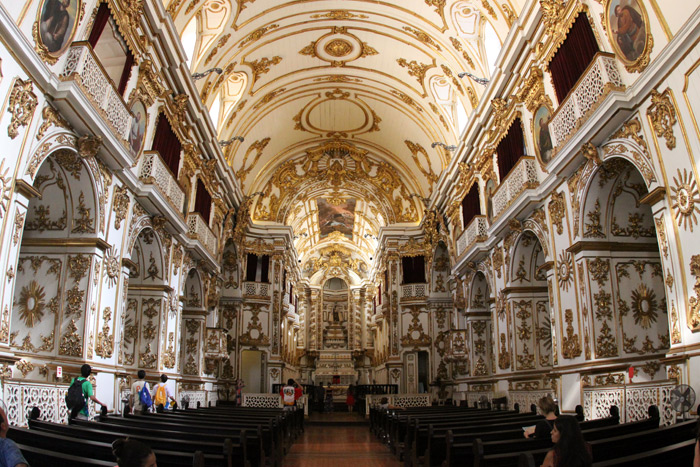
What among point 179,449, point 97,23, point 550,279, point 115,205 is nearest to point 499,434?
point 179,449

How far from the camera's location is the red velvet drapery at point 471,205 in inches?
733

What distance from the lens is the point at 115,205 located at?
37.0 feet

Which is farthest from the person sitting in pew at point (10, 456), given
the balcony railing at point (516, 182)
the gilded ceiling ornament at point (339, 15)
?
the gilded ceiling ornament at point (339, 15)

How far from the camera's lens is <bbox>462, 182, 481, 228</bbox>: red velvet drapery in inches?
733

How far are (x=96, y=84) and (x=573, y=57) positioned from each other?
9.22 meters

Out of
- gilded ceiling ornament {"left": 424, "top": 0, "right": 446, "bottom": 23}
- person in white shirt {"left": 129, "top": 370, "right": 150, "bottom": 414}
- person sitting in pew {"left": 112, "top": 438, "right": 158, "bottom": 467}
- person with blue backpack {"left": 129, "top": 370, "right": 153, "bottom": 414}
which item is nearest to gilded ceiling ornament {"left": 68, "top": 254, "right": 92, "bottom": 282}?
person with blue backpack {"left": 129, "top": 370, "right": 153, "bottom": 414}

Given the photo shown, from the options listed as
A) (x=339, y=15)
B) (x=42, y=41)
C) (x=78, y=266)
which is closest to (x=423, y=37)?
(x=339, y=15)

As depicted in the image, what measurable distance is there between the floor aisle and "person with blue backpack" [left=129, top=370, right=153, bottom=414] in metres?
2.98

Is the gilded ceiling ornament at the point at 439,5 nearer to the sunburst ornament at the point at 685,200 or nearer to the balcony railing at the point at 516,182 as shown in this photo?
the balcony railing at the point at 516,182

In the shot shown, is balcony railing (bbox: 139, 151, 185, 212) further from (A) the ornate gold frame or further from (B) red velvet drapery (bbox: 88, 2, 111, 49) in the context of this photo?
(A) the ornate gold frame

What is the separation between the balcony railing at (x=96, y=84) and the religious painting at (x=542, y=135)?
363 inches

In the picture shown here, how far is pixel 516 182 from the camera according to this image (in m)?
13.6

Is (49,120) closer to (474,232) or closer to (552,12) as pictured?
(552,12)

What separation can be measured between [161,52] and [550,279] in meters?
10.9
